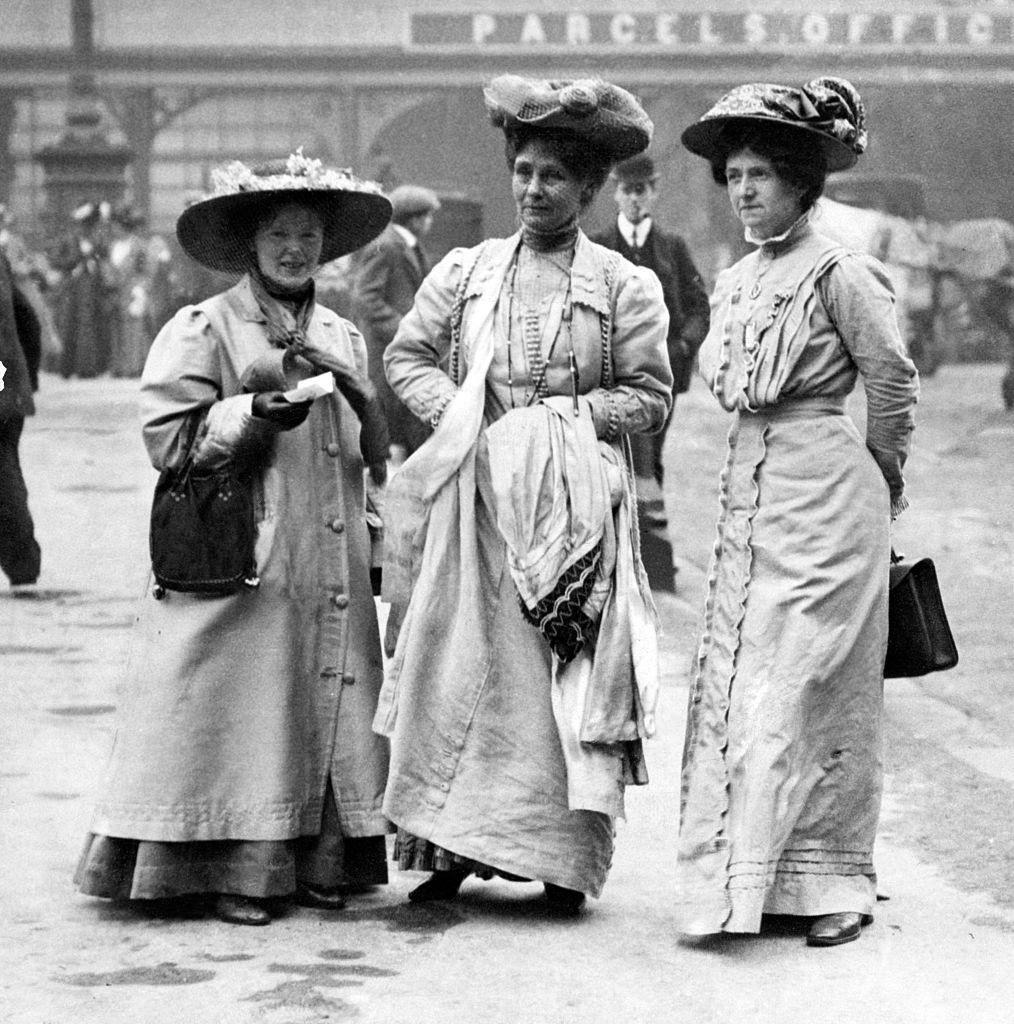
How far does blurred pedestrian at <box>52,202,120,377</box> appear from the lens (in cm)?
2655

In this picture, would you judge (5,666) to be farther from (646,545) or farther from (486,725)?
(486,725)

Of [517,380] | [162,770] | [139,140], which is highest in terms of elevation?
[139,140]

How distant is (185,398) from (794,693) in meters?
1.59

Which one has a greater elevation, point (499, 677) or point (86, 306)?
point (86, 306)

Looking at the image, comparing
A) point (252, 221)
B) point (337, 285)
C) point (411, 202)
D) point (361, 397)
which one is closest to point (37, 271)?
point (337, 285)

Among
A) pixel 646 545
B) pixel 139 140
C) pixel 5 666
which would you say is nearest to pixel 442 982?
pixel 5 666

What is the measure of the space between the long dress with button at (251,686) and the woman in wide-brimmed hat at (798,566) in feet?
2.78

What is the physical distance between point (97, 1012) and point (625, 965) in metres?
1.16

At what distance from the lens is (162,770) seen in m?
5.57

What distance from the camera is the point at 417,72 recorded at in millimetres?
32781

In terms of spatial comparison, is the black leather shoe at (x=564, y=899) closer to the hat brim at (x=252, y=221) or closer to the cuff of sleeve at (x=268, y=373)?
the cuff of sleeve at (x=268, y=373)

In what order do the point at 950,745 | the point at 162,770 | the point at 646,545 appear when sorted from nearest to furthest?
the point at 162,770 → the point at 950,745 → the point at 646,545

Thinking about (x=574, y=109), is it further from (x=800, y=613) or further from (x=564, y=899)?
(x=564, y=899)

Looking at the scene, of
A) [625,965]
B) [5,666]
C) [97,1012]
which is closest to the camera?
[97,1012]
